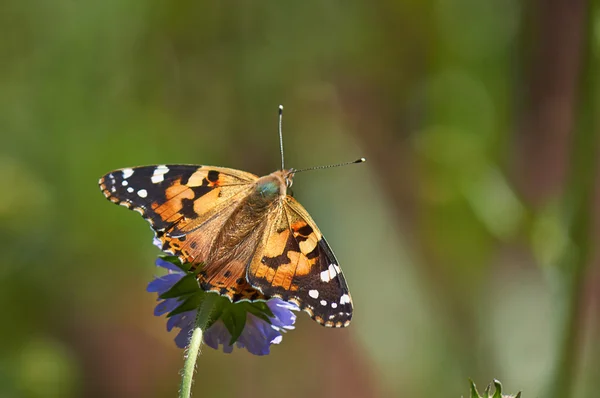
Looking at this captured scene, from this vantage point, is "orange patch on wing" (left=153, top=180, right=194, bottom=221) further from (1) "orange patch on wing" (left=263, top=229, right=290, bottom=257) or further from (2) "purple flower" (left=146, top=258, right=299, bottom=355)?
(1) "orange patch on wing" (left=263, top=229, right=290, bottom=257)

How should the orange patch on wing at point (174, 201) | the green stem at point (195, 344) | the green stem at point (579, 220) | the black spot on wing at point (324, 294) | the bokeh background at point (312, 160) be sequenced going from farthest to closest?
the bokeh background at point (312, 160), the green stem at point (579, 220), the orange patch on wing at point (174, 201), the black spot on wing at point (324, 294), the green stem at point (195, 344)

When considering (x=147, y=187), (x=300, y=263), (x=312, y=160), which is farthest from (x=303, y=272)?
(x=312, y=160)

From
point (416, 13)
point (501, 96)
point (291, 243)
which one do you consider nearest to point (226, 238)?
point (291, 243)

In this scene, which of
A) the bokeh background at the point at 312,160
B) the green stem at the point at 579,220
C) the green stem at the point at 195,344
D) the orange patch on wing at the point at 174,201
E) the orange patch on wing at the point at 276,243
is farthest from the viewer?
the bokeh background at the point at 312,160

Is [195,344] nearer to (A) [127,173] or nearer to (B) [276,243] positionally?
(B) [276,243]

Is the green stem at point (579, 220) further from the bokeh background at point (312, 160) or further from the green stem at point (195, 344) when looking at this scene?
the green stem at point (195, 344)

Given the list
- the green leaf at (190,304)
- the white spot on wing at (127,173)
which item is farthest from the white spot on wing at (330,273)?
the white spot on wing at (127,173)

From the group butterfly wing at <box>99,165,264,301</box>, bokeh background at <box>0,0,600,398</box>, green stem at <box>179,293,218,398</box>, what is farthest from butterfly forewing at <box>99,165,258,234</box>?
bokeh background at <box>0,0,600,398</box>

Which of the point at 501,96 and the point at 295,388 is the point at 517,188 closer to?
the point at 501,96
